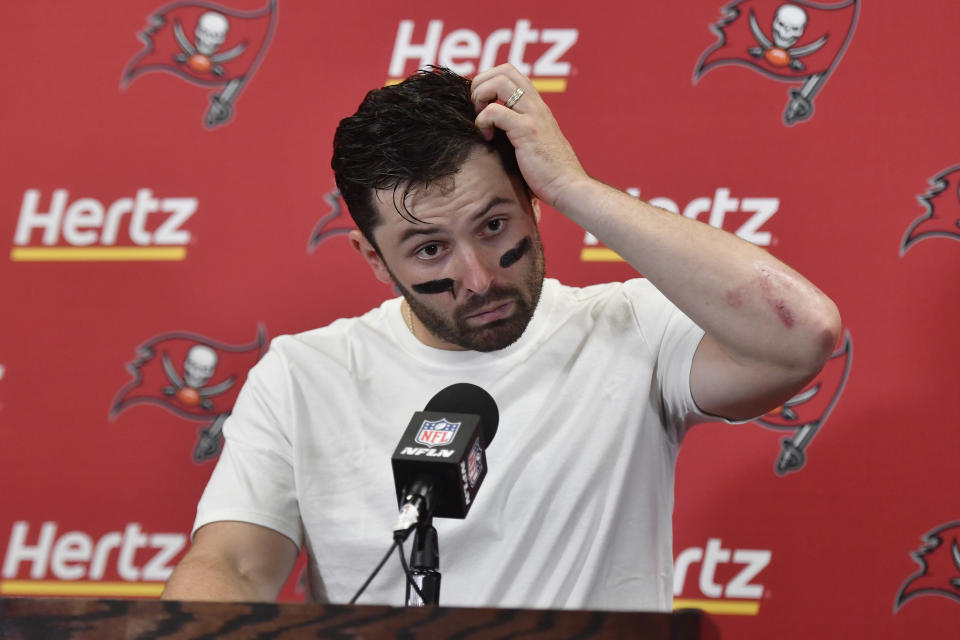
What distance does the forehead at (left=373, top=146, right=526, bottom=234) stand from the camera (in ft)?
5.30

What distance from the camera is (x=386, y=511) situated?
1.68m

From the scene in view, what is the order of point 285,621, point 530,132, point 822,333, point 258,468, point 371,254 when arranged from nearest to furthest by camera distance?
point 285,621 < point 822,333 < point 530,132 < point 258,468 < point 371,254

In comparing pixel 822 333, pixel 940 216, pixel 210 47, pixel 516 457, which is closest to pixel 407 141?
pixel 516 457

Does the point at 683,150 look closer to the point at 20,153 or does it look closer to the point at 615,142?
the point at 615,142

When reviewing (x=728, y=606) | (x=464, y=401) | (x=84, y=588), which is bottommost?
(x=84, y=588)

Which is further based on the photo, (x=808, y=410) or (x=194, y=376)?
(x=194, y=376)

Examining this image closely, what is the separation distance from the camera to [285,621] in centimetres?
80

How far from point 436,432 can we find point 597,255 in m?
1.20

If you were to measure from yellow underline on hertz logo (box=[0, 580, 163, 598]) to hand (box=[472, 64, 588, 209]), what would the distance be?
51.0 inches

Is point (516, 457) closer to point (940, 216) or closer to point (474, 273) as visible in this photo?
point (474, 273)

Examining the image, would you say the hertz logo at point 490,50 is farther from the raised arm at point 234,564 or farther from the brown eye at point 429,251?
the raised arm at point 234,564

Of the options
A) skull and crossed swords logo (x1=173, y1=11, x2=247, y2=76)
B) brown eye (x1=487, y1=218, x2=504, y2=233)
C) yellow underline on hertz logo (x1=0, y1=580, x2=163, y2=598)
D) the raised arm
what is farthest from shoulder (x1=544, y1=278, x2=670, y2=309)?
yellow underline on hertz logo (x1=0, y1=580, x2=163, y2=598)

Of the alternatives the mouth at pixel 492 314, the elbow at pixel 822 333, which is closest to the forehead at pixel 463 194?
the mouth at pixel 492 314

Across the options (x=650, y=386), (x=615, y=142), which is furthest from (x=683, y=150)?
(x=650, y=386)
